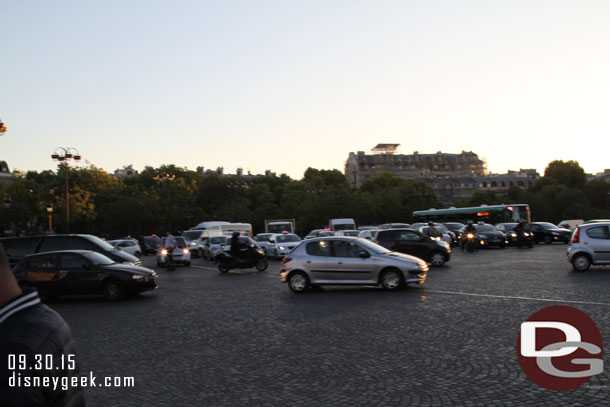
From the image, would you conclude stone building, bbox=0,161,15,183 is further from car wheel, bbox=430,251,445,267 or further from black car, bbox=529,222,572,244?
car wheel, bbox=430,251,445,267

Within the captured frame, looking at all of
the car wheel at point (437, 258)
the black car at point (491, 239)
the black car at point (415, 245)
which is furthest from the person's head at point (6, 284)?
the black car at point (491, 239)

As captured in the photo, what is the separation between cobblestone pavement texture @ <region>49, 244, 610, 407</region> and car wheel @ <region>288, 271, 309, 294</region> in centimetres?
36

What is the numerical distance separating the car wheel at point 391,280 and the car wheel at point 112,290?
23.0 feet

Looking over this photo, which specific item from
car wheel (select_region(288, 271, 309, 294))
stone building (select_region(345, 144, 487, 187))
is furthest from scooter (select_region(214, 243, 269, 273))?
stone building (select_region(345, 144, 487, 187))

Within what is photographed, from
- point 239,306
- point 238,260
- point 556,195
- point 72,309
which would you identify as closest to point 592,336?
point 239,306

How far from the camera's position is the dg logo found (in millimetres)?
6164

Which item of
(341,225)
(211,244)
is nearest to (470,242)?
(211,244)

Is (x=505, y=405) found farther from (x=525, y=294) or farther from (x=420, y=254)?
(x=420, y=254)

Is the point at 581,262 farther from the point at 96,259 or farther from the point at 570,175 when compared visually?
the point at 570,175

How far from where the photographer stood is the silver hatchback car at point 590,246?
18.5 meters

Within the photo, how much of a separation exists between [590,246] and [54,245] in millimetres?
17419

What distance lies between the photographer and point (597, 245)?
60.8 feet

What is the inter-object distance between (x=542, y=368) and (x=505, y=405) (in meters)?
1.16

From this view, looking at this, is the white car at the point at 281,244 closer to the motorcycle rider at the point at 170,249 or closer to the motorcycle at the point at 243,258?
the motorcycle rider at the point at 170,249
